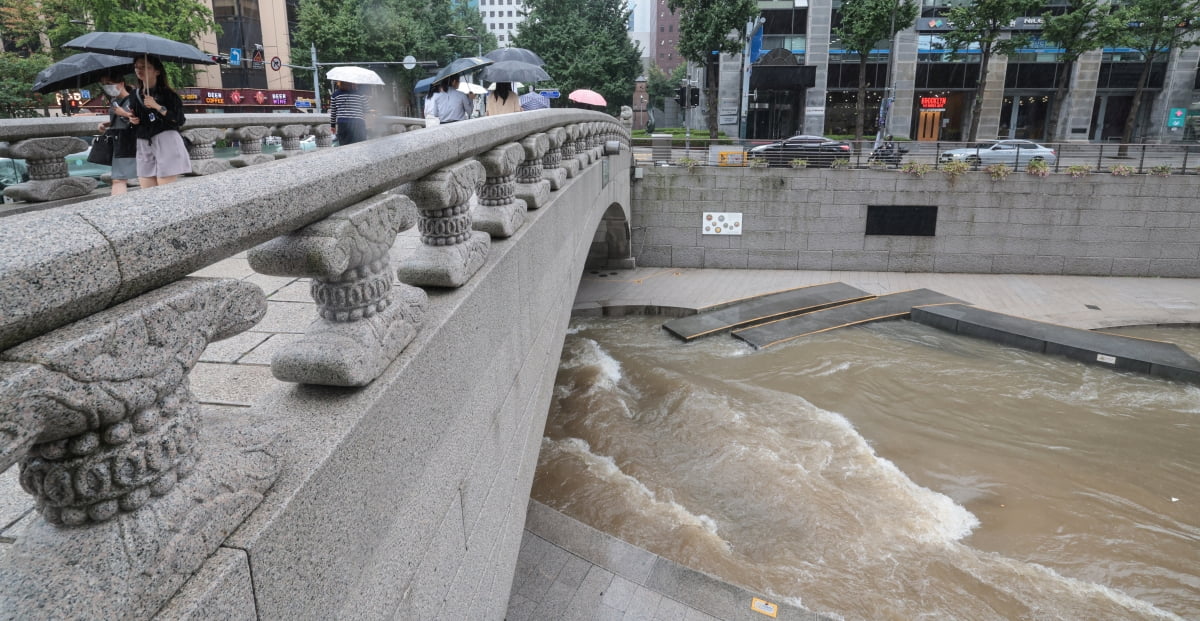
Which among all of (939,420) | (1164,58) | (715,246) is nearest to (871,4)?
(715,246)

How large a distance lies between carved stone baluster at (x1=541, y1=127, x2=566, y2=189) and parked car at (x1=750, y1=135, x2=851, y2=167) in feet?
46.1

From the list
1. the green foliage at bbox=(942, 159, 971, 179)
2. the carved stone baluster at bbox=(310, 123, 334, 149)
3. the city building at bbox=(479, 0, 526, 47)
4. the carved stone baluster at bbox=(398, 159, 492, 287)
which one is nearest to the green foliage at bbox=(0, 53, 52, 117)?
the carved stone baluster at bbox=(310, 123, 334, 149)

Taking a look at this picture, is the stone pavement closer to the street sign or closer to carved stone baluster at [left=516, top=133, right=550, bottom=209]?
carved stone baluster at [left=516, top=133, right=550, bottom=209]

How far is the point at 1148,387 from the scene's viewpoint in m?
12.2

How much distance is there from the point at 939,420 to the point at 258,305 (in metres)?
11.6

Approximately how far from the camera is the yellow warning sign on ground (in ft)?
20.2

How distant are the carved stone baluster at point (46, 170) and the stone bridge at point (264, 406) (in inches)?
213

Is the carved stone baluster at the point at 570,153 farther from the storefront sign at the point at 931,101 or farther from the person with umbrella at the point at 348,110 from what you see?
the storefront sign at the point at 931,101

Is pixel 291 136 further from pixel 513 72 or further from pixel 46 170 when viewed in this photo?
pixel 46 170

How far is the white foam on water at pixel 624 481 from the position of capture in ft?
26.9

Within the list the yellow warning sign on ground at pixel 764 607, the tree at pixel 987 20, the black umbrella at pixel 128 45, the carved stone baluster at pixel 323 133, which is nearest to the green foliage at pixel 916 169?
the tree at pixel 987 20

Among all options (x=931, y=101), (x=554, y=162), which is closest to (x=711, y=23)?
(x=931, y=101)

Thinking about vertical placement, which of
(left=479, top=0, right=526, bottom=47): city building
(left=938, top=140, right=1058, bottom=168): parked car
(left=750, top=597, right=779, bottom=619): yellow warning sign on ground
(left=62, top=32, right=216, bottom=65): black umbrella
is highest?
(left=479, top=0, right=526, bottom=47): city building

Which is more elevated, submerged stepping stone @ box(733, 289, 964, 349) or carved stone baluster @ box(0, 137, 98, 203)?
carved stone baluster @ box(0, 137, 98, 203)
